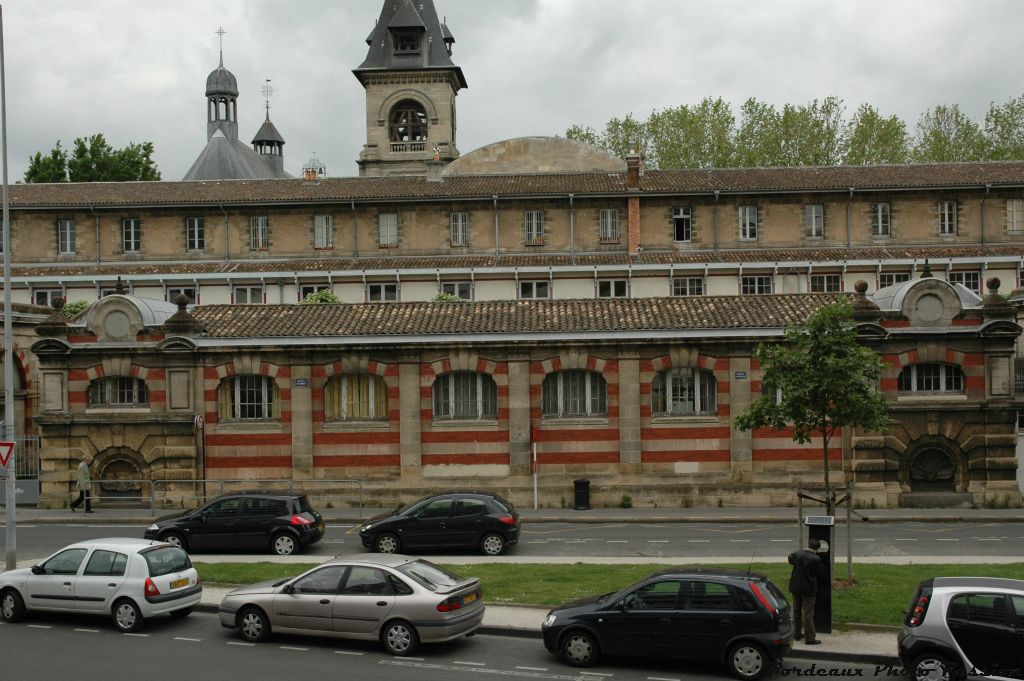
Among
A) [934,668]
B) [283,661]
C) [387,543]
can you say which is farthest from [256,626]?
[934,668]

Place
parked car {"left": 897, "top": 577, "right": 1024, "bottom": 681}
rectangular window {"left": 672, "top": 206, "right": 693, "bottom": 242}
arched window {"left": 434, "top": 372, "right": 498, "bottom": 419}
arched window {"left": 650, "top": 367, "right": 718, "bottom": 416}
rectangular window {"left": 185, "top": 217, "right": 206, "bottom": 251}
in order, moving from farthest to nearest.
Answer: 1. rectangular window {"left": 185, "top": 217, "right": 206, "bottom": 251}
2. rectangular window {"left": 672, "top": 206, "right": 693, "bottom": 242}
3. arched window {"left": 434, "top": 372, "right": 498, "bottom": 419}
4. arched window {"left": 650, "top": 367, "right": 718, "bottom": 416}
5. parked car {"left": 897, "top": 577, "right": 1024, "bottom": 681}

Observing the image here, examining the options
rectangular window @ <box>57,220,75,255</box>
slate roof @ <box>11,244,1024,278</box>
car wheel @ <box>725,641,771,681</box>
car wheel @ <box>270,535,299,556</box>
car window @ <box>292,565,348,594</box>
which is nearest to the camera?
car wheel @ <box>725,641,771,681</box>

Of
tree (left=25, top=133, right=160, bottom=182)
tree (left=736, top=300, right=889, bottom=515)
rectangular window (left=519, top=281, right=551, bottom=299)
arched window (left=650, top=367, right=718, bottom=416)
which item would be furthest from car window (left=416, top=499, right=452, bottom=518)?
tree (left=25, top=133, right=160, bottom=182)

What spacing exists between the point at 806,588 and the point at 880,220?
143 feet

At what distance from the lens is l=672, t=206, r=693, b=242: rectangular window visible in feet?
181

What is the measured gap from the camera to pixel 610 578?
19125 mm

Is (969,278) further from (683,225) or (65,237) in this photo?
→ (65,237)

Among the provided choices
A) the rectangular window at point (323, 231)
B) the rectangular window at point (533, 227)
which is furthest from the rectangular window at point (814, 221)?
the rectangular window at point (323, 231)

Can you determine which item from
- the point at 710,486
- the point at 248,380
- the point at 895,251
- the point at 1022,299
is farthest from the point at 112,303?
the point at 895,251

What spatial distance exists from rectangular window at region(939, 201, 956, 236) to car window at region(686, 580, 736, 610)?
150 ft

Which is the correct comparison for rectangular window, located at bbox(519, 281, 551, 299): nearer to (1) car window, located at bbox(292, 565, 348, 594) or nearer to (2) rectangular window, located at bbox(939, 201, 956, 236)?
(2) rectangular window, located at bbox(939, 201, 956, 236)

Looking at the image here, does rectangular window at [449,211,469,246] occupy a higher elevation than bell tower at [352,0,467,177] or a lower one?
lower

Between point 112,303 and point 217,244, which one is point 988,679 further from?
point 217,244

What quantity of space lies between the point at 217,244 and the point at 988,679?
50123mm
